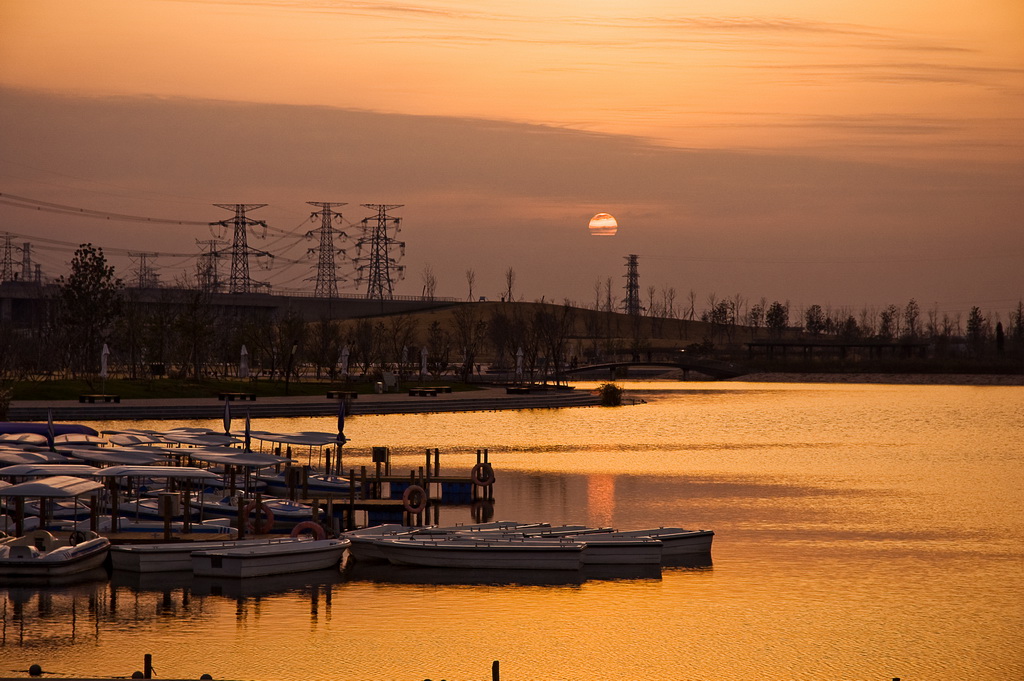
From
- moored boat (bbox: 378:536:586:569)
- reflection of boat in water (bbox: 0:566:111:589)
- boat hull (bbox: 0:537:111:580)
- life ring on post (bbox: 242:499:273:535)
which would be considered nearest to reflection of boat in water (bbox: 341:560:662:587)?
moored boat (bbox: 378:536:586:569)

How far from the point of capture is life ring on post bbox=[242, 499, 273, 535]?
31.4m

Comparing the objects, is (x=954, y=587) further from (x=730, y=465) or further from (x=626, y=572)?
(x=730, y=465)

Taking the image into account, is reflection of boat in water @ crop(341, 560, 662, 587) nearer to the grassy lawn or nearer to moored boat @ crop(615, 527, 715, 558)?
moored boat @ crop(615, 527, 715, 558)

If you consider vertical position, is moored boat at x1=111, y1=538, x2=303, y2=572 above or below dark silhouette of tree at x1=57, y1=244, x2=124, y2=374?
below

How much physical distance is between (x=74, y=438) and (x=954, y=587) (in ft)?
86.4

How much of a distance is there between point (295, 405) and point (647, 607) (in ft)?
163

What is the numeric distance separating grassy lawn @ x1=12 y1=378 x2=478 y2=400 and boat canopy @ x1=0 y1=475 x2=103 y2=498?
40.2 metres

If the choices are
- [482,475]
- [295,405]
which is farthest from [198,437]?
[295,405]

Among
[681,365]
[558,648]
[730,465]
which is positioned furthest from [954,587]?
[681,365]

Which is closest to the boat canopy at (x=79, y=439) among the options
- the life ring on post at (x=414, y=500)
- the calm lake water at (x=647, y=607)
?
the life ring on post at (x=414, y=500)

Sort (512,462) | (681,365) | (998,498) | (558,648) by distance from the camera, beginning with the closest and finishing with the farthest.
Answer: (558,648), (998,498), (512,462), (681,365)

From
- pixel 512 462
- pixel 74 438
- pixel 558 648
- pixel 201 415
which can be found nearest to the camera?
pixel 558 648

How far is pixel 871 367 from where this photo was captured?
167875 mm

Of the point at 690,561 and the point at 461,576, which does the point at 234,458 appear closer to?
the point at 461,576
